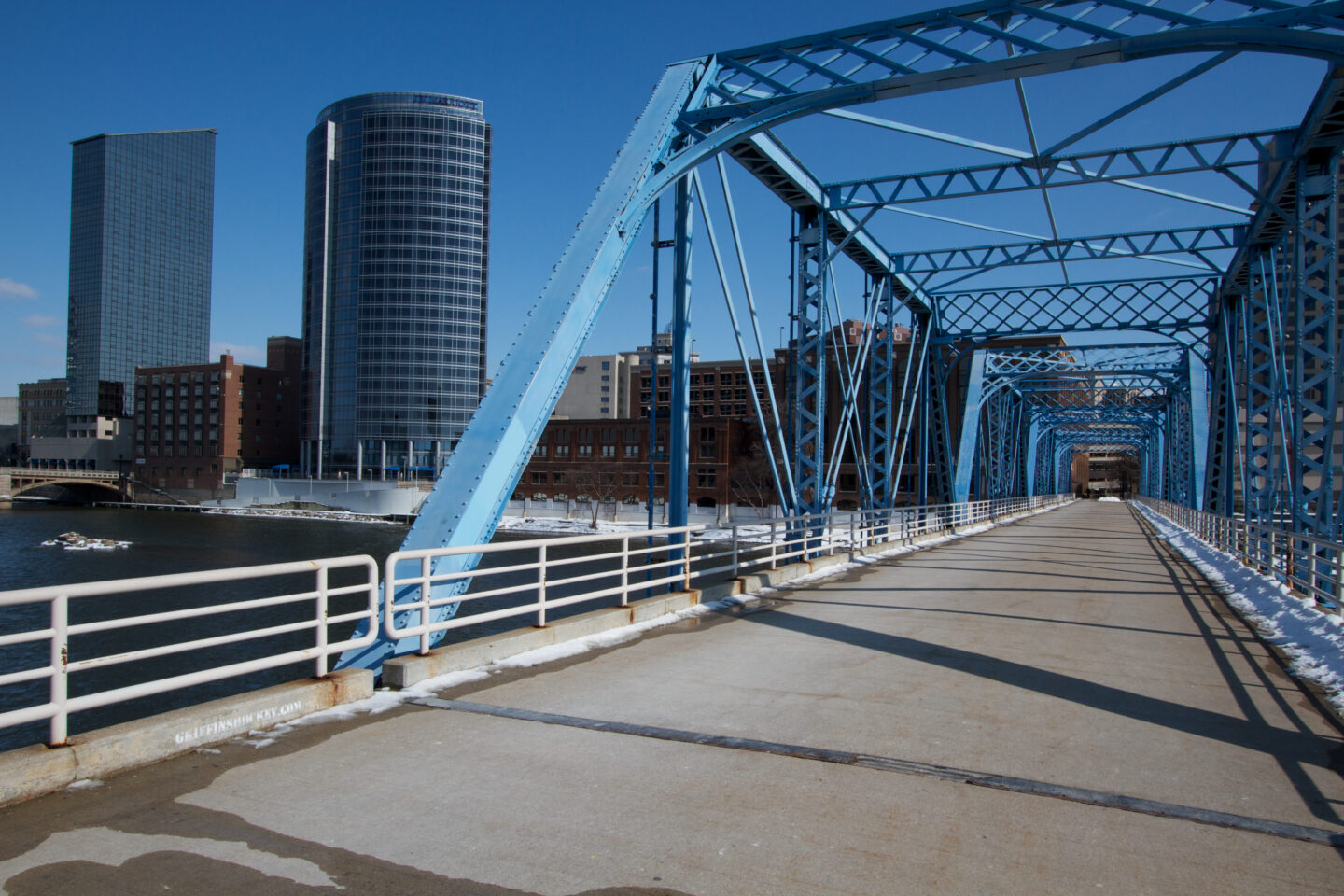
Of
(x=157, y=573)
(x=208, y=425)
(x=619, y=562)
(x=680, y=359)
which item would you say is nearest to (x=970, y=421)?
(x=619, y=562)

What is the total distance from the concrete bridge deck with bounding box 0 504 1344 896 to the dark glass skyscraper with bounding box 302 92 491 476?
409 ft

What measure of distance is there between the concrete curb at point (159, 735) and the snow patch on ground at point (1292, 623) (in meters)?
8.48

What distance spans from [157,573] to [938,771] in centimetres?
5558

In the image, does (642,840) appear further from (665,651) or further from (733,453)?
(733,453)

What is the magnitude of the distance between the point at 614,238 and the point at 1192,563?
767 inches

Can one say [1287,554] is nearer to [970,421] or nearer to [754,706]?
[754,706]

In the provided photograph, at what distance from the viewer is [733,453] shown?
9381 centimetres

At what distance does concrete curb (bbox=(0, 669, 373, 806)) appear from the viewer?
16.2 feet

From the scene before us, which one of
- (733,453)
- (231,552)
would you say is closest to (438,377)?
(733,453)

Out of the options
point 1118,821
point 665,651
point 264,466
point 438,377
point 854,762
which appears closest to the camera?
point 1118,821

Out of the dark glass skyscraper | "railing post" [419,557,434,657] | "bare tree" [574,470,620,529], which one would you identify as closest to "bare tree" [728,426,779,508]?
"bare tree" [574,470,620,529]

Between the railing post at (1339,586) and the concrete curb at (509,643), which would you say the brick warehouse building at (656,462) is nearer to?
the concrete curb at (509,643)

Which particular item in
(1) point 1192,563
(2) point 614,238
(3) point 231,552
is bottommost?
(3) point 231,552

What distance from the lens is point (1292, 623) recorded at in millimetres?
12203
